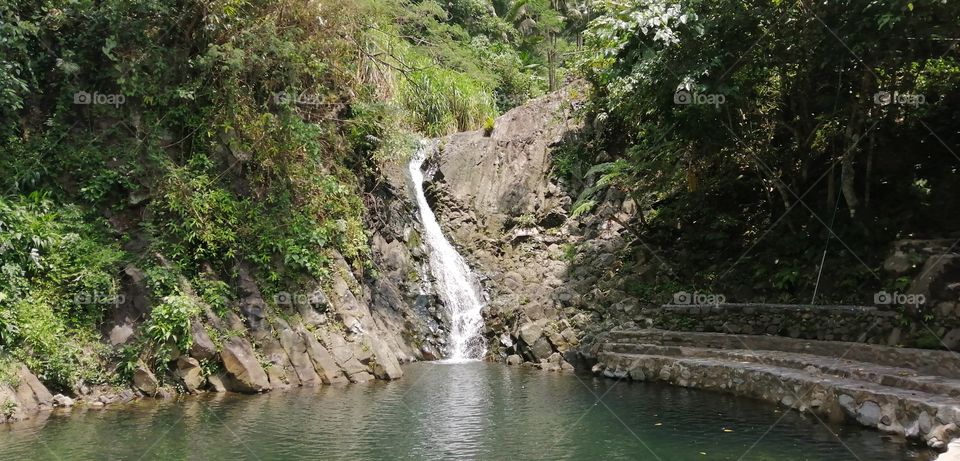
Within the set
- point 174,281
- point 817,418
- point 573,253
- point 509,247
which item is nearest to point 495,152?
point 509,247

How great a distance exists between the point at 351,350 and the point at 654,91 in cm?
835

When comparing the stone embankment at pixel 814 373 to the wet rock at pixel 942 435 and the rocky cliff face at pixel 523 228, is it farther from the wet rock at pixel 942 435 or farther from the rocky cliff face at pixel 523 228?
the rocky cliff face at pixel 523 228

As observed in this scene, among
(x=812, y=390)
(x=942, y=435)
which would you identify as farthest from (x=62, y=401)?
(x=942, y=435)

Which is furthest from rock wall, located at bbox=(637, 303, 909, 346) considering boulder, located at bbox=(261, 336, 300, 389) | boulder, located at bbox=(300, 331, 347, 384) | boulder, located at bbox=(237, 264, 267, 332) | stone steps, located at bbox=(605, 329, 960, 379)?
boulder, located at bbox=(237, 264, 267, 332)

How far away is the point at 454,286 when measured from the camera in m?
19.5

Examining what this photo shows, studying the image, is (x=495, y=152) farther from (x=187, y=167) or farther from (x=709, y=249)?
(x=187, y=167)

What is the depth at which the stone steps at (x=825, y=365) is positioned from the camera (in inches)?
334

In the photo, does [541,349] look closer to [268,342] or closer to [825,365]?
[268,342]

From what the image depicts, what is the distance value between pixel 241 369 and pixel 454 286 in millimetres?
8337

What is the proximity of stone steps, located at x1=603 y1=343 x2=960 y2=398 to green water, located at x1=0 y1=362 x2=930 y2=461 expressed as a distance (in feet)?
2.98

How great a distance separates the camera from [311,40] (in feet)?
49.9

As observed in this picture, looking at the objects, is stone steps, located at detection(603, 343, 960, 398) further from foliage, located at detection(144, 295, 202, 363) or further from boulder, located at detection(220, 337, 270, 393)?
foliage, located at detection(144, 295, 202, 363)

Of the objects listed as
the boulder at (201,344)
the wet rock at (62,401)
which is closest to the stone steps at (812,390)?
the boulder at (201,344)

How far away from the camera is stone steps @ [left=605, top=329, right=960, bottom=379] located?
9094 mm
